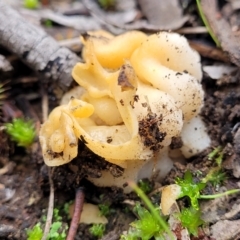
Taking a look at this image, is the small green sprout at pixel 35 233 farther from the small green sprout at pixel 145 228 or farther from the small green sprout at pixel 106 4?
the small green sprout at pixel 106 4

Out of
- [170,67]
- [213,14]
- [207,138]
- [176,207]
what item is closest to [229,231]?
[176,207]

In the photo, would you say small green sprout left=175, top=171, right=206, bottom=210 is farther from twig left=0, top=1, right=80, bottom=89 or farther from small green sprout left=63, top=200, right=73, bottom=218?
twig left=0, top=1, right=80, bottom=89

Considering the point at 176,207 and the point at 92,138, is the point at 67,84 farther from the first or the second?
the point at 176,207

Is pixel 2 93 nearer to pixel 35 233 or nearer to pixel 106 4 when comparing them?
pixel 35 233

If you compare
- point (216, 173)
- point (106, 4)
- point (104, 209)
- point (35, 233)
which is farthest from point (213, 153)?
point (106, 4)

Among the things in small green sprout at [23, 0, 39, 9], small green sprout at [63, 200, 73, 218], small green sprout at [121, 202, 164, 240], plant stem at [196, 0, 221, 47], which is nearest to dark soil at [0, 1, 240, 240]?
small green sprout at [63, 200, 73, 218]

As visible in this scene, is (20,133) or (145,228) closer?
(145,228)

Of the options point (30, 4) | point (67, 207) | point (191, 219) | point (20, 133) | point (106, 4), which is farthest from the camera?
point (106, 4)
